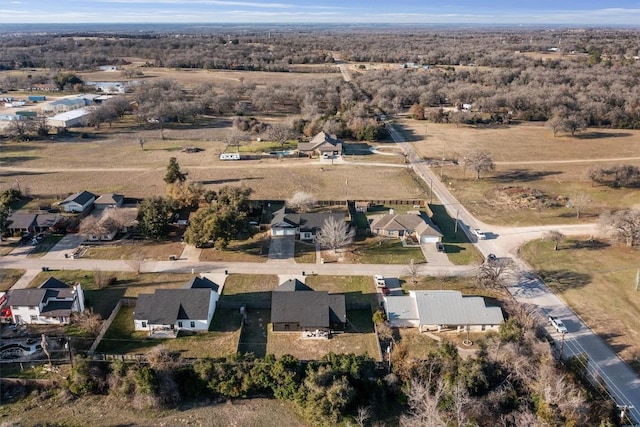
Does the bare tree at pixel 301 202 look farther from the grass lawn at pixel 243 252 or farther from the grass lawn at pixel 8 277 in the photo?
the grass lawn at pixel 8 277

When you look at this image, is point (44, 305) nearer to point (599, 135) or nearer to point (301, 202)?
point (301, 202)

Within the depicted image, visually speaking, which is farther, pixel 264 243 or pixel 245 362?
pixel 264 243

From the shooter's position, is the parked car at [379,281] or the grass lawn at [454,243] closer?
the parked car at [379,281]

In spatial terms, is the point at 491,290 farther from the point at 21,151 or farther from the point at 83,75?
the point at 83,75

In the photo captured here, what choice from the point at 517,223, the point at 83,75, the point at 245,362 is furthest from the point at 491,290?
the point at 83,75

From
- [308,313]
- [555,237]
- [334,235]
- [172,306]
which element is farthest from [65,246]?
[555,237]

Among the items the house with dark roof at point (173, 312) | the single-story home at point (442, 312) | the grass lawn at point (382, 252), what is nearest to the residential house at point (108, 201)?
the house with dark roof at point (173, 312)
